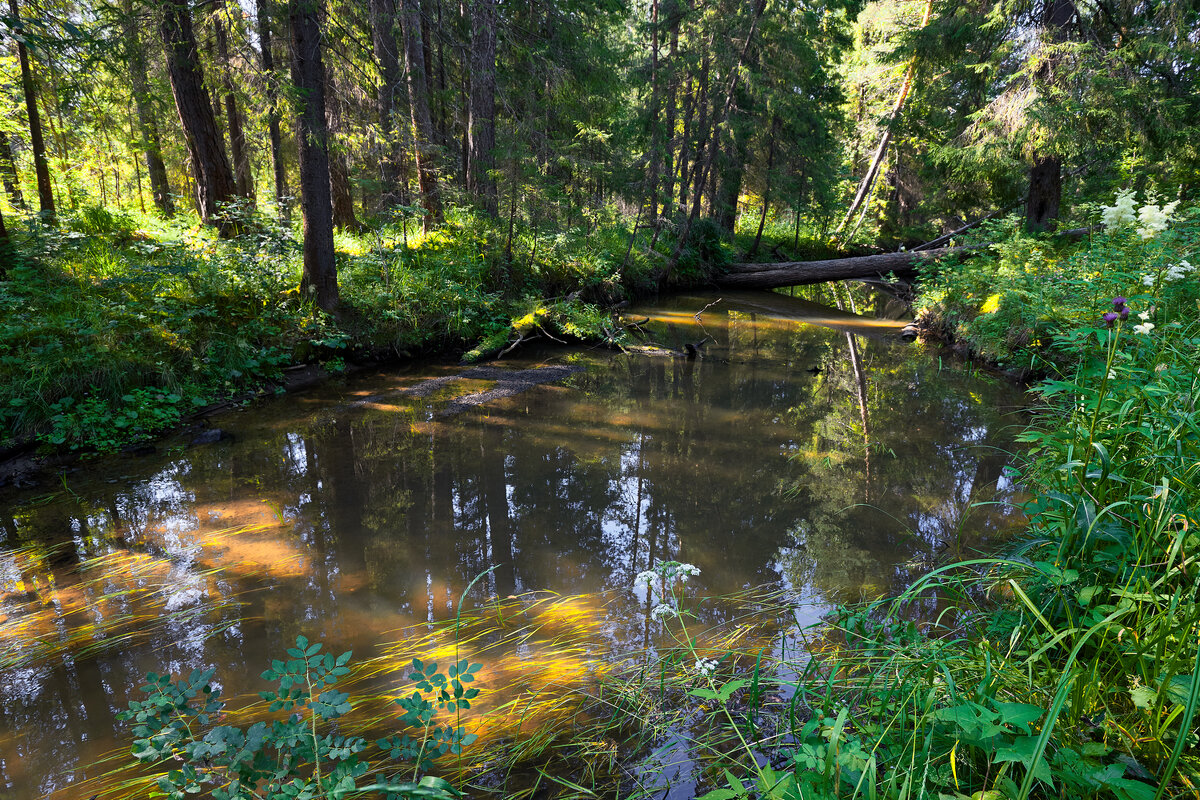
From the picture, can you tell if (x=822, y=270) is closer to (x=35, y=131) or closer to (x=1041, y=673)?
(x=1041, y=673)

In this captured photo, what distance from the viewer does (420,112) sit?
10859 mm

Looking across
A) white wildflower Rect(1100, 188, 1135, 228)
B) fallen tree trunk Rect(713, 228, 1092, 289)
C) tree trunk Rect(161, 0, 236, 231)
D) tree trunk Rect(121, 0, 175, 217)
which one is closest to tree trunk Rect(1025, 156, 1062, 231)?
fallen tree trunk Rect(713, 228, 1092, 289)

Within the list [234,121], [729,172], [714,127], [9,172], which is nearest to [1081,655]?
[714,127]

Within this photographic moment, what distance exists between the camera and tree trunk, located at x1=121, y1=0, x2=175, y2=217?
22.4 ft

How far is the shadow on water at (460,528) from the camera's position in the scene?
301 centimetres

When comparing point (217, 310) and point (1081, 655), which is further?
point (217, 310)

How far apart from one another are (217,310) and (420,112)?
567 centimetres

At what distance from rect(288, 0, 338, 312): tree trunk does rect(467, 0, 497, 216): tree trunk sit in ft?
9.51

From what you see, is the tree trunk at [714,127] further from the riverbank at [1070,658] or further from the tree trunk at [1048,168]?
the riverbank at [1070,658]

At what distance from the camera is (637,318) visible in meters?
12.9

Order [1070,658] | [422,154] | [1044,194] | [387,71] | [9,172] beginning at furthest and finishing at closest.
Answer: [1044,194]
[9,172]
[422,154]
[387,71]
[1070,658]

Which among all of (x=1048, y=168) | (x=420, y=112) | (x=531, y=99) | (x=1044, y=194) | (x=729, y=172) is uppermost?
(x=531, y=99)

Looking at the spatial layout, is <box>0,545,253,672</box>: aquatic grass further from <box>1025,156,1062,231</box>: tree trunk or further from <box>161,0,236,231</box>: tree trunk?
<box>1025,156,1062,231</box>: tree trunk

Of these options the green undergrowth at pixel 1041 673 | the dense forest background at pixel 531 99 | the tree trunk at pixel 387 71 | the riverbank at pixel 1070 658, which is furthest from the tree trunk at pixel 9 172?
the riverbank at pixel 1070 658
